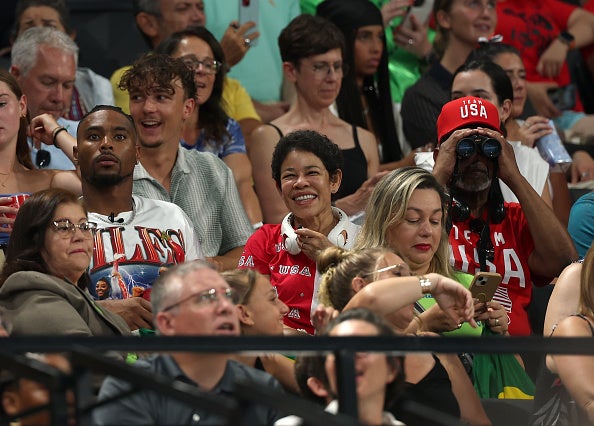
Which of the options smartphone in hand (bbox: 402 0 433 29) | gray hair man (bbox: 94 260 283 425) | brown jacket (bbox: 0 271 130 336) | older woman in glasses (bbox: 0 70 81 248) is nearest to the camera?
gray hair man (bbox: 94 260 283 425)

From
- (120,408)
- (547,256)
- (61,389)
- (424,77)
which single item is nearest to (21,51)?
(424,77)

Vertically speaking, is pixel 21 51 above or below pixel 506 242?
above

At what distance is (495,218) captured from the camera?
5.24m

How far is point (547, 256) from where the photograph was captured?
5.16 meters

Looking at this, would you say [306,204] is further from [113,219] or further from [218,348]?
[218,348]

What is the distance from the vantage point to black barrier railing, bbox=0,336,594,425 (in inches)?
109

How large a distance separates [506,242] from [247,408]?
2875mm

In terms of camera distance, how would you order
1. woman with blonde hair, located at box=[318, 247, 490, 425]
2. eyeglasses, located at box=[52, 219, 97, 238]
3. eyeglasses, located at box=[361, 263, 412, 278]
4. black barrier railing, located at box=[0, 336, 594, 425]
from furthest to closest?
eyeglasses, located at box=[52, 219, 97, 238] → eyeglasses, located at box=[361, 263, 412, 278] → woman with blonde hair, located at box=[318, 247, 490, 425] → black barrier railing, located at box=[0, 336, 594, 425]

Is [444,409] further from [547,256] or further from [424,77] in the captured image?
[424,77]

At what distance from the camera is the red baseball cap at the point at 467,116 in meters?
5.29

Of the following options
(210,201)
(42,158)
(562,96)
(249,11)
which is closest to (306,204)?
(210,201)

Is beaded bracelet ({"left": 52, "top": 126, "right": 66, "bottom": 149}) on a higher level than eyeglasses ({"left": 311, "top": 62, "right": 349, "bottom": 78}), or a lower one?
lower

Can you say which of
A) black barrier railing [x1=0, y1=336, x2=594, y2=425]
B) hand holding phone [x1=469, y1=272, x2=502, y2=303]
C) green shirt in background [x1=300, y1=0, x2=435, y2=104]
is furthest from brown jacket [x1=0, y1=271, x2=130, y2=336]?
green shirt in background [x1=300, y1=0, x2=435, y2=104]

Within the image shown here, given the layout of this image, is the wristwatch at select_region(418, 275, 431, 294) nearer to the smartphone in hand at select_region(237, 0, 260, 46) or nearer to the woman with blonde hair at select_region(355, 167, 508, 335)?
the woman with blonde hair at select_region(355, 167, 508, 335)
